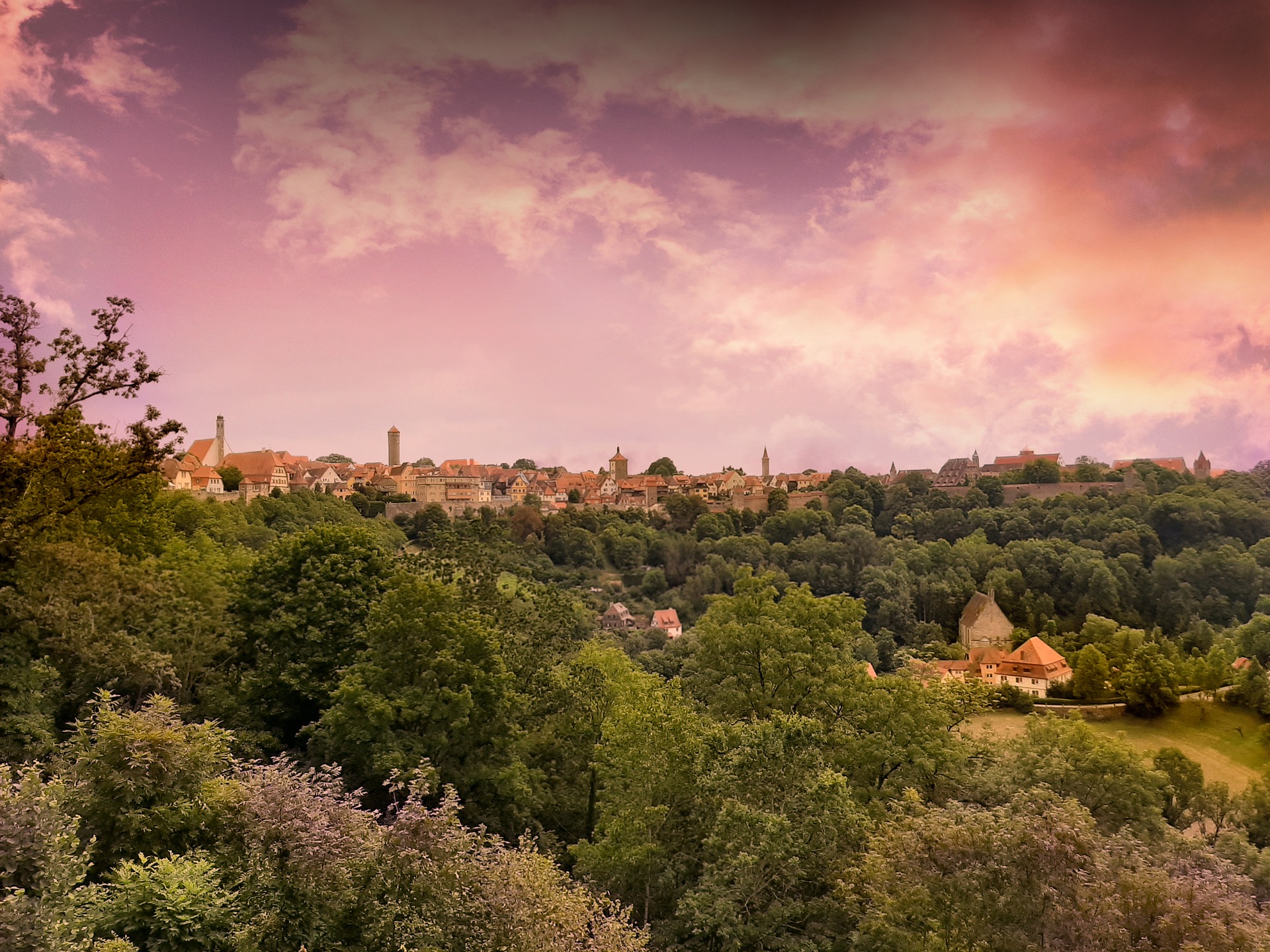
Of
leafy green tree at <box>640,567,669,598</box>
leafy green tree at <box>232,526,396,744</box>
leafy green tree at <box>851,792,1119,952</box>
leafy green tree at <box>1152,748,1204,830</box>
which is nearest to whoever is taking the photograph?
leafy green tree at <box>851,792,1119,952</box>

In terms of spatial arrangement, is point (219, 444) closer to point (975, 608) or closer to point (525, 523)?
point (525, 523)

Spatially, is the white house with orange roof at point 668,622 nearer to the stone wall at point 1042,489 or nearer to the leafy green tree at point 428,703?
the leafy green tree at point 428,703

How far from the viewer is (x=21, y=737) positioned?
12.2 m

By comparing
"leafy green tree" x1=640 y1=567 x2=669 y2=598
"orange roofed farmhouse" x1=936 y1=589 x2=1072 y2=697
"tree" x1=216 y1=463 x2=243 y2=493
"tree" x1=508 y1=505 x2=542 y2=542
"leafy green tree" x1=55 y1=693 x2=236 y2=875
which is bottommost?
"orange roofed farmhouse" x1=936 y1=589 x2=1072 y2=697

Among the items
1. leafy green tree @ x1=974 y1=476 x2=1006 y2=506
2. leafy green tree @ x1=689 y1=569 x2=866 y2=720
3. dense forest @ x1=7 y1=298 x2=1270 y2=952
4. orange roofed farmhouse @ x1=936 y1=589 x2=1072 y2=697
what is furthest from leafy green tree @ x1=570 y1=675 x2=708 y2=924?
leafy green tree @ x1=974 y1=476 x2=1006 y2=506

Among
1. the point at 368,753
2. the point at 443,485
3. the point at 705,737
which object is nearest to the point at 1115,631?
the point at 705,737

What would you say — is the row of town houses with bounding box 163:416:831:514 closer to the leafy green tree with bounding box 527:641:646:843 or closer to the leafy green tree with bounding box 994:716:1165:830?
the leafy green tree with bounding box 527:641:646:843

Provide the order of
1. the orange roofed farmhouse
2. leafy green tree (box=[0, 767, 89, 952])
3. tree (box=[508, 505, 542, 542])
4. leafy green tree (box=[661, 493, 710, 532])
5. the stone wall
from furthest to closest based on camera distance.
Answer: the stone wall
leafy green tree (box=[661, 493, 710, 532])
tree (box=[508, 505, 542, 542])
the orange roofed farmhouse
leafy green tree (box=[0, 767, 89, 952])

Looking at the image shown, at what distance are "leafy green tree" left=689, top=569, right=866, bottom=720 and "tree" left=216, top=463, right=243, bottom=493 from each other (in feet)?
190

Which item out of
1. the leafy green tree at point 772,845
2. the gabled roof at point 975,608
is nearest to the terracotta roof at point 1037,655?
the gabled roof at point 975,608

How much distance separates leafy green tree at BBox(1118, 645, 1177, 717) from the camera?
35.0 meters

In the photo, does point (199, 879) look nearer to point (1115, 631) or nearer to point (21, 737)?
point (21, 737)

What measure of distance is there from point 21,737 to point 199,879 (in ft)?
21.9

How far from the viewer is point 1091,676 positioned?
3872 cm
